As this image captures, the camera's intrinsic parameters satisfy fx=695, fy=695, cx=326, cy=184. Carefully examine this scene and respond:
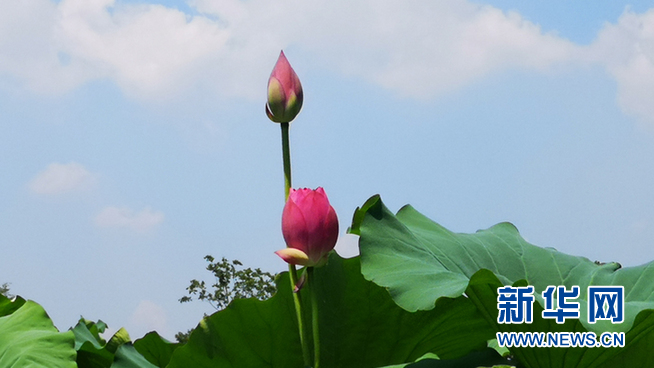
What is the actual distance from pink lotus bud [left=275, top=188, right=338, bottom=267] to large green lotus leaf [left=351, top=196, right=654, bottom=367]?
14cm

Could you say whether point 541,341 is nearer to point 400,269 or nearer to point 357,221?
point 400,269

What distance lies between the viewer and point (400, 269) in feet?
4.32

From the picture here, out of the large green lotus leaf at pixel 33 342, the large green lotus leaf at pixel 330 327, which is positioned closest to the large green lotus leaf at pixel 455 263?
the large green lotus leaf at pixel 330 327

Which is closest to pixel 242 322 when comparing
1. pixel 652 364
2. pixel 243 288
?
pixel 652 364

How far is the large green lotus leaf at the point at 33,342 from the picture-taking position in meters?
1.42

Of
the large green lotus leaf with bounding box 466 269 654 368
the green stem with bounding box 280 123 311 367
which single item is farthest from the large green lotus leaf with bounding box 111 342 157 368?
the large green lotus leaf with bounding box 466 269 654 368

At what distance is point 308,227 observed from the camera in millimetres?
1187

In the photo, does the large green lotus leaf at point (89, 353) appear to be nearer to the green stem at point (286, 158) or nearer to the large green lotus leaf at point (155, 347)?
the large green lotus leaf at point (155, 347)

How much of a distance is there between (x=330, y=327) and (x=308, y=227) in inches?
13.9

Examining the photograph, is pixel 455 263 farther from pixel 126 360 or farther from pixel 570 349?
pixel 126 360

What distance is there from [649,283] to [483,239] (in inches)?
15.1

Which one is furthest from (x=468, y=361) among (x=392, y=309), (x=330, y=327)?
(x=330, y=327)

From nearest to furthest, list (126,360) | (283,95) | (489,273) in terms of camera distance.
Answer: (489,273) < (283,95) < (126,360)

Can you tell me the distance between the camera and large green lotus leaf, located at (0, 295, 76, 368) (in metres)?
1.42
